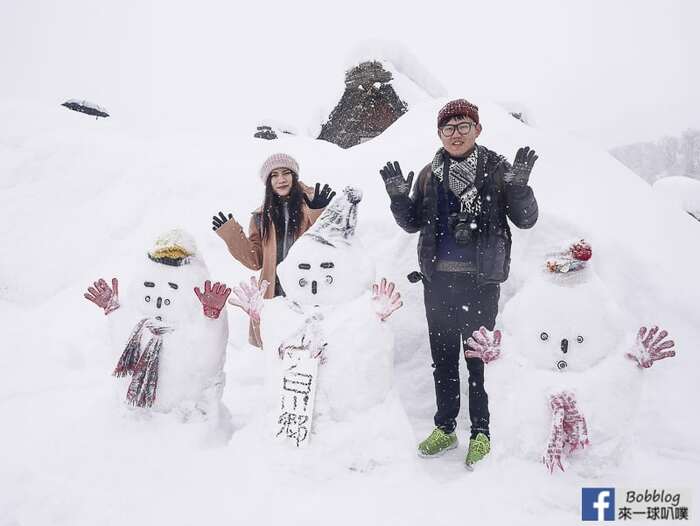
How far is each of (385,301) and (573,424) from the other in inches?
38.7

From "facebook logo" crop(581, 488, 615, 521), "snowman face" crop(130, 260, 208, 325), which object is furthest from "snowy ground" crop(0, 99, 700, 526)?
"snowman face" crop(130, 260, 208, 325)

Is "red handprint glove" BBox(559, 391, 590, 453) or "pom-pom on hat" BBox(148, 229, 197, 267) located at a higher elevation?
"pom-pom on hat" BBox(148, 229, 197, 267)

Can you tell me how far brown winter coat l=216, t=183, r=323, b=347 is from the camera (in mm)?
2814

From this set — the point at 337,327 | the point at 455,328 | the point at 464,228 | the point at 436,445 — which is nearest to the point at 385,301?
the point at 337,327

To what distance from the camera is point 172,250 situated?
255 cm

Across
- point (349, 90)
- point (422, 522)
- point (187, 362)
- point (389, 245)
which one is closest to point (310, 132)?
point (349, 90)

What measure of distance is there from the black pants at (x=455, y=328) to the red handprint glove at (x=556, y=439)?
403mm

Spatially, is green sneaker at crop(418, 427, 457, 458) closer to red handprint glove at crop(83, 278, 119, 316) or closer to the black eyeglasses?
the black eyeglasses

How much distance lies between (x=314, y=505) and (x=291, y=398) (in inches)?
19.6

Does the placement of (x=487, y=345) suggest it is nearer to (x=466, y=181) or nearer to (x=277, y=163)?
(x=466, y=181)

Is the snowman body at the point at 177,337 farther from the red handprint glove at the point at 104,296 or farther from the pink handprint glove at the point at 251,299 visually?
the pink handprint glove at the point at 251,299

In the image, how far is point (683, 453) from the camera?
233 cm

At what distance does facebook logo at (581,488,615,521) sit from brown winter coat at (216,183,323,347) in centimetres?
187

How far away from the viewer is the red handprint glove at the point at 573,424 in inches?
74.5
